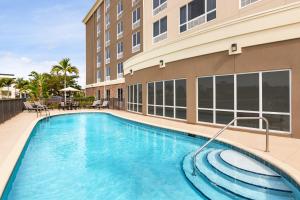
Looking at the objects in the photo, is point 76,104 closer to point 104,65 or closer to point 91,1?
point 104,65

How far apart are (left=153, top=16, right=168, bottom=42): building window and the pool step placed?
14770 mm

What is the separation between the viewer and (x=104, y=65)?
126ft

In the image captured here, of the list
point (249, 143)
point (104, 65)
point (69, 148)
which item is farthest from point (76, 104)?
point (249, 143)

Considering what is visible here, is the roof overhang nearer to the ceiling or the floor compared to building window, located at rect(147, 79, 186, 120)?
nearer to the ceiling

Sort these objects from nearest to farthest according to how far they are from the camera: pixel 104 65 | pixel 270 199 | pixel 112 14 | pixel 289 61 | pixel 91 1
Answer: pixel 270 199 → pixel 289 61 → pixel 112 14 → pixel 104 65 → pixel 91 1

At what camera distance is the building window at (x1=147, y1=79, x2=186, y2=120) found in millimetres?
15320

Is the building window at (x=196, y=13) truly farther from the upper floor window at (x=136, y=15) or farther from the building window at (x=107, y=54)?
the building window at (x=107, y=54)

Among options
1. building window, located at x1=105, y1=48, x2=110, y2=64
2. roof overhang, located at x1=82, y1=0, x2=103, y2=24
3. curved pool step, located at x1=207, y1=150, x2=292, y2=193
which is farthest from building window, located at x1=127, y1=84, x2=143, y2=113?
roof overhang, located at x1=82, y1=0, x2=103, y2=24

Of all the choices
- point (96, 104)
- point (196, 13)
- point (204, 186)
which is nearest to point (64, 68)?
point (96, 104)

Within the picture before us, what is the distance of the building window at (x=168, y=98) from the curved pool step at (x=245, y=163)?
7603mm

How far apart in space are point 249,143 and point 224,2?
9.03 m

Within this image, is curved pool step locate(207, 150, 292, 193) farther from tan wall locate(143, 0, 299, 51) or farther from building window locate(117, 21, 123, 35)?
building window locate(117, 21, 123, 35)

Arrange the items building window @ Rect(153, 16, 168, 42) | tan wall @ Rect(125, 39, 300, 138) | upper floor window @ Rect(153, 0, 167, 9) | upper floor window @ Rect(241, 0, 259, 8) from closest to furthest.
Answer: tan wall @ Rect(125, 39, 300, 138) < upper floor window @ Rect(241, 0, 259, 8) < building window @ Rect(153, 16, 168, 42) < upper floor window @ Rect(153, 0, 167, 9)

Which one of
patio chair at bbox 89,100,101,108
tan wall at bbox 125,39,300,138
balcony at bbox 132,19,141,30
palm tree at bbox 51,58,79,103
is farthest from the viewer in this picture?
palm tree at bbox 51,58,79,103
